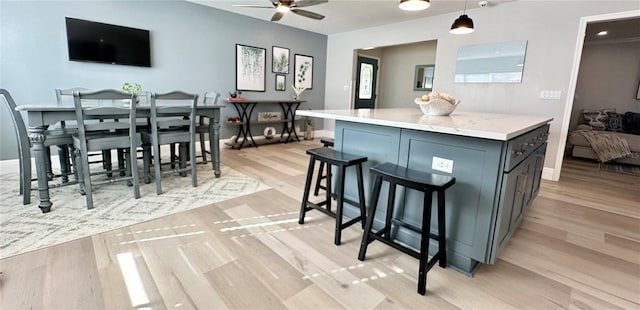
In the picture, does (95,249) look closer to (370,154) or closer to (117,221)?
(117,221)

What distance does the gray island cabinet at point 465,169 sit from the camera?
1566 mm

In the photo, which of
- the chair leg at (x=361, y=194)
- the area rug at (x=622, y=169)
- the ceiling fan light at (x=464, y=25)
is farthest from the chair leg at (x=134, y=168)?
the area rug at (x=622, y=169)

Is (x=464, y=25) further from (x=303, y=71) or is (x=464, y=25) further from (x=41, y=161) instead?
(x=41, y=161)

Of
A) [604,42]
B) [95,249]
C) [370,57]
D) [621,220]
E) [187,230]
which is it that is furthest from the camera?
[370,57]

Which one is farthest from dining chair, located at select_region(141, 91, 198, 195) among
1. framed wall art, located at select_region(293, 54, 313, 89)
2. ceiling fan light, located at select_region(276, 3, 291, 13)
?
framed wall art, located at select_region(293, 54, 313, 89)

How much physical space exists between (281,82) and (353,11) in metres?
2.03

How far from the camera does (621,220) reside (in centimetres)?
261

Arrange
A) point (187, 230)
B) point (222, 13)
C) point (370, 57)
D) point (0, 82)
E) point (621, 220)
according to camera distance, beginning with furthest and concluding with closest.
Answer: point (370, 57)
point (222, 13)
point (0, 82)
point (621, 220)
point (187, 230)

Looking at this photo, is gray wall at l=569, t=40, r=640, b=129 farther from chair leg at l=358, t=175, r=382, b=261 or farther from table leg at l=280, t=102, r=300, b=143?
chair leg at l=358, t=175, r=382, b=261

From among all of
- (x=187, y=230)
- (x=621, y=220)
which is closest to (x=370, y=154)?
(x=187, y=230)

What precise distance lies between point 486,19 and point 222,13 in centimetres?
418

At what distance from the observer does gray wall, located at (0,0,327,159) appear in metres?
3.36

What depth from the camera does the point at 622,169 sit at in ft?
15.0

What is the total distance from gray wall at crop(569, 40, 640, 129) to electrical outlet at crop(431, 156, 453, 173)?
660cm
